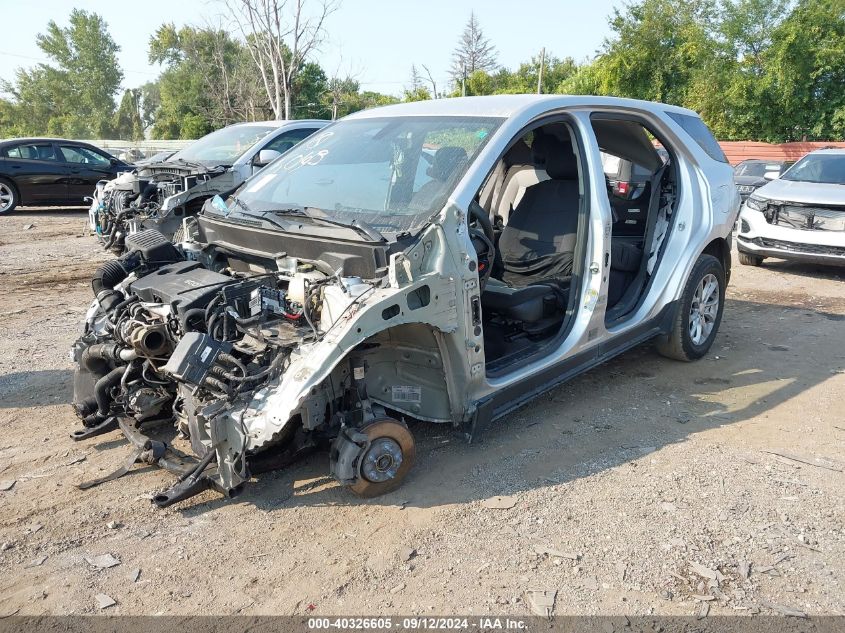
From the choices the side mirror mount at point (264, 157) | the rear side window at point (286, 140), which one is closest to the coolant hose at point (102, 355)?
the side mirror mount at point (264, 157)

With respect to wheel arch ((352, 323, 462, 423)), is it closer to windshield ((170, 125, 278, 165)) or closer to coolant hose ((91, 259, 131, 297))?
coolant hose ((91, 259, 131, 297))

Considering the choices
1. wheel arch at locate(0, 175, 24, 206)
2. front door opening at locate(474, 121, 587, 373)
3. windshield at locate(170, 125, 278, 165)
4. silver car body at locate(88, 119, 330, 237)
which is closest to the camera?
front door opening at locate(474, 121, 587, 373)

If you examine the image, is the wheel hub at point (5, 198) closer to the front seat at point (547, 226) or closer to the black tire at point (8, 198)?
the black tire at point (8, 198)

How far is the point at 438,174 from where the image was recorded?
3695 mm

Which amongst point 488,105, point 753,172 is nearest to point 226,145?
point 488,105

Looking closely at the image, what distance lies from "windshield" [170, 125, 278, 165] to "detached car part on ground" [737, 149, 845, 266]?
6.76m

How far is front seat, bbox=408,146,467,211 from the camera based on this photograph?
3.56 meters

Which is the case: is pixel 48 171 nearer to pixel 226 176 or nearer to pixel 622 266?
pixel 226 176

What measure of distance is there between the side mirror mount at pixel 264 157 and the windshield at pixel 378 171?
409 cm

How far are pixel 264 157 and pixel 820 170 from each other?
24.8 ft

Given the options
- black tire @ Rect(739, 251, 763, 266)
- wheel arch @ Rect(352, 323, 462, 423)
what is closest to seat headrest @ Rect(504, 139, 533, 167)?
wheel arch @ Rect(352, 323, 462, 423)

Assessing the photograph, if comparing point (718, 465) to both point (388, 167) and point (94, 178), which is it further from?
point (94, 178)

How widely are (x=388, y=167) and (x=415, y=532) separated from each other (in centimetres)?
204

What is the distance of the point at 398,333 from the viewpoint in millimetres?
3459
